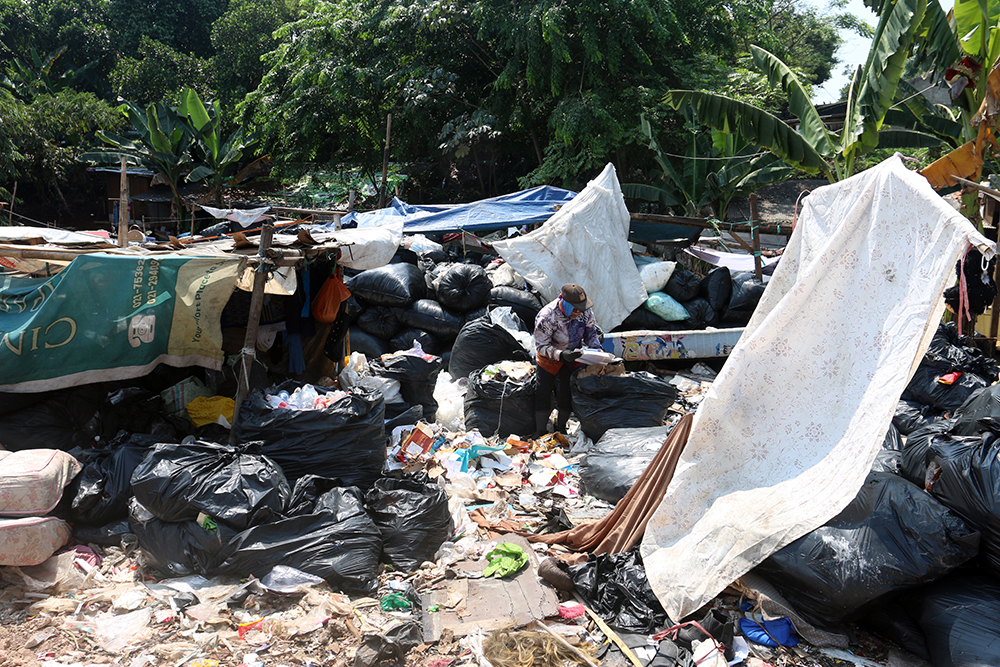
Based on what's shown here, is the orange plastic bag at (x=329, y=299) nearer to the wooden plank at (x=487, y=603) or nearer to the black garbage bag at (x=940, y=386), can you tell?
the wooden plank at (x=487, y=603)

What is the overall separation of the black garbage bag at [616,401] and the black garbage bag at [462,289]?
2341mm

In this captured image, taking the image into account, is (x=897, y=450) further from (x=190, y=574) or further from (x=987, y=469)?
(x=190, y=574)

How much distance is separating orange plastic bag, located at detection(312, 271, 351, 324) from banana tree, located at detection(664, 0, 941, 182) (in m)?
4.33

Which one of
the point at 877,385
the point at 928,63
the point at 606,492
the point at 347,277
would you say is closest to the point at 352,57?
the point at 347,277

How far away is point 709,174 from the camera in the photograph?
11.4 metres

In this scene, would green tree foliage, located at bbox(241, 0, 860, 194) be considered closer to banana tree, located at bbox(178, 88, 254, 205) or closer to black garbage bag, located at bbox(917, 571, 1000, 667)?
banana tree, located at bbox(178, 88, 254, 205)

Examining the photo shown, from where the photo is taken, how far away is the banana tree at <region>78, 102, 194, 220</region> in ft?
47.4

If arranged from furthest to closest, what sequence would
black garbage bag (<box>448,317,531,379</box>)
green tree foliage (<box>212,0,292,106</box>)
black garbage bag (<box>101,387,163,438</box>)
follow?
green tree foliage (<box>212,0,292,106</box>), black garbage bag (<box>448,317,531,379</box>), black garbage bag (<box>101,387,163,438</box>)

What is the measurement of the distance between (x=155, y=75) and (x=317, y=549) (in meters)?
20.9

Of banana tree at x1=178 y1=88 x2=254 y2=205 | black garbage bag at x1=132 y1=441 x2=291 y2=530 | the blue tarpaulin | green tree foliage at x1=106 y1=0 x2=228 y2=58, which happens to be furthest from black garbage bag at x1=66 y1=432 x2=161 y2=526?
green tree foliage at x1=106 y1=0 x2=228 y2=58

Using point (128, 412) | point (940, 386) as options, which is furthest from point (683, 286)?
point (128, 412)

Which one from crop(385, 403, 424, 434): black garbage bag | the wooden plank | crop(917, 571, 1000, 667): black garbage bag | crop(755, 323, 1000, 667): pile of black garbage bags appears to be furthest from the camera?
crop(385, 403, 424, 434): black garbage bag

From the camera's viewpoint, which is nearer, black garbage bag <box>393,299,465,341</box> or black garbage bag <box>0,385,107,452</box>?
black garbage bag <box>0,385,107,452</box>

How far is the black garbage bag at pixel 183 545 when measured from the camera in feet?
10.5
